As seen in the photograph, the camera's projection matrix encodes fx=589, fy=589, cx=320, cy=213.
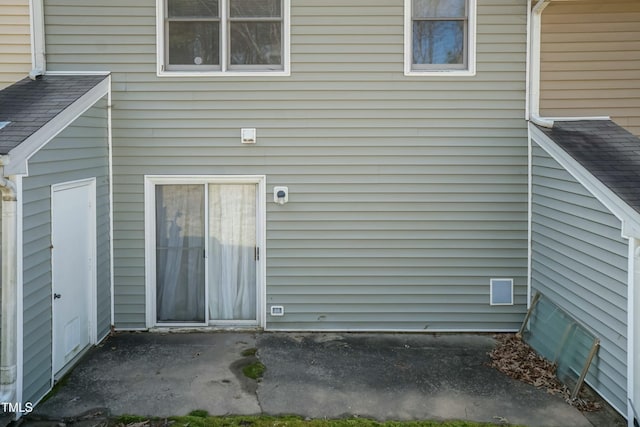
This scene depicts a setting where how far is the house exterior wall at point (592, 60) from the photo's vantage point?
7141 millimetres

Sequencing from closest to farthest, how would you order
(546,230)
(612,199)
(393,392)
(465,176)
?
(612,199) < (393,392) < (546,230) < (465,176)

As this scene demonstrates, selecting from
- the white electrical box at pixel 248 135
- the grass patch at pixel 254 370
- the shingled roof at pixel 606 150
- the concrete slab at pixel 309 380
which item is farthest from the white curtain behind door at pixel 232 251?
the shingled roof at pixel 606 150

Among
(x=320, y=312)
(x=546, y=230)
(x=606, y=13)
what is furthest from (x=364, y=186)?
(x=606, y=13)

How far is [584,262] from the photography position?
5848 millimetres

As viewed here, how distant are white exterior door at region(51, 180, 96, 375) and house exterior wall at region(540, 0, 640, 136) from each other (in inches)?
218

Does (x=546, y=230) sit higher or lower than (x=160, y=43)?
lower

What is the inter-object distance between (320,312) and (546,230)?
2858mm

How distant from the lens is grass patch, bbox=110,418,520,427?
16.5ft

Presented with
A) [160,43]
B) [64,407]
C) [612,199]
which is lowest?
[64,407]

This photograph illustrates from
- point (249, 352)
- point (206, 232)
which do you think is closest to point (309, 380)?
point (249, 352)

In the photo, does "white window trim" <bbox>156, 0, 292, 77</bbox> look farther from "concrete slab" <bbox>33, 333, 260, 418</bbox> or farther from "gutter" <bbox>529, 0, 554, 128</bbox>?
"concrete slab" <bbox>33, 333, 260, 418</bbox>

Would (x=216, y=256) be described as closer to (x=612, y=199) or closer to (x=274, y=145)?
(x=274, y=145)

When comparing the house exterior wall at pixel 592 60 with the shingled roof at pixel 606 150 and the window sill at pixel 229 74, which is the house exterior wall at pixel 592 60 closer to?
the shingled roof at pixel 606 150

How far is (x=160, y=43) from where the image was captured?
7.11 meters
